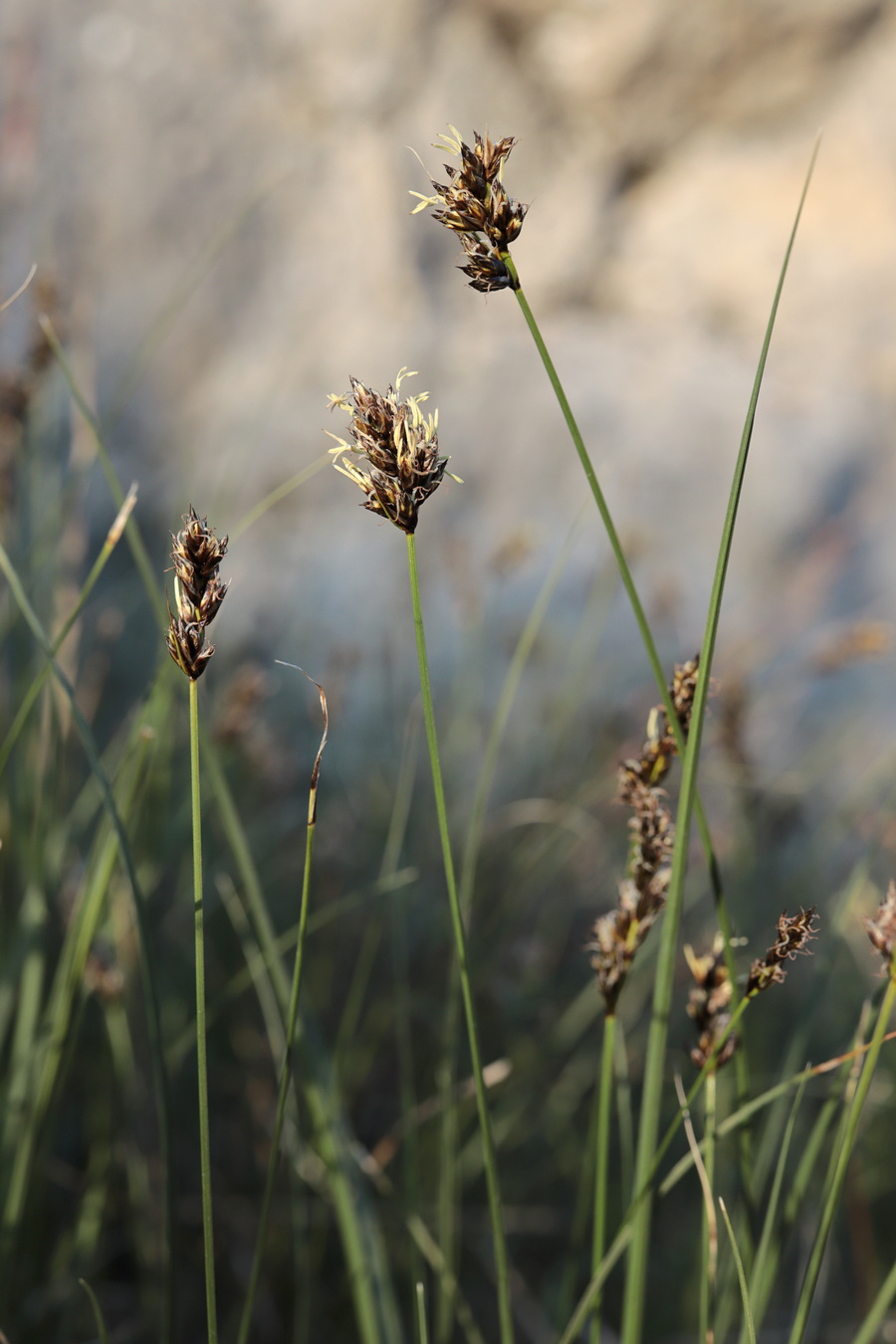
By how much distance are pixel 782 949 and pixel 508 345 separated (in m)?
1.61

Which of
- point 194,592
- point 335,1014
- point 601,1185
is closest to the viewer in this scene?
point 194,592

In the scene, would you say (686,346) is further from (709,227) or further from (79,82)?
(79,82)

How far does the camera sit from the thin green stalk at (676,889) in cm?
30

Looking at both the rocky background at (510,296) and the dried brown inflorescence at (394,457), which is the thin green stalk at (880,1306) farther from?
the rocky background at (510,296)

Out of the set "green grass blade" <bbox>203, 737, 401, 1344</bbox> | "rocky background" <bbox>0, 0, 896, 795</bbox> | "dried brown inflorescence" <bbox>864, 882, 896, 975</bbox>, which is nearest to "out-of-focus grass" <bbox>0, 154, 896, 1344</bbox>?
"green grass blade" <bbox>203, 737, 401, 1344</bbox>

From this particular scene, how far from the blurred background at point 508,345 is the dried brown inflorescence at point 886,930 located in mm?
930

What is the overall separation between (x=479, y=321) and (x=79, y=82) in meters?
0.75

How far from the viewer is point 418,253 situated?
1.71m

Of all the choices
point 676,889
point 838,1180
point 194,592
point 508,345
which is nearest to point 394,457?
point 194,592

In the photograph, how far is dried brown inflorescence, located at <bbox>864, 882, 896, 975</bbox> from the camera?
30 centimetres

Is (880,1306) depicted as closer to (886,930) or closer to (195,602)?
(886,930)

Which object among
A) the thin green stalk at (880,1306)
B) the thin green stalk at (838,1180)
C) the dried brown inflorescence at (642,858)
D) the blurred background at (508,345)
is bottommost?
the thin green stalk at (880,1306)

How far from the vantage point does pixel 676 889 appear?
32 cm

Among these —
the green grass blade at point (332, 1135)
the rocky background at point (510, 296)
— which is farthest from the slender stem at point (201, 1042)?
the rocky background at point (510, 296)
